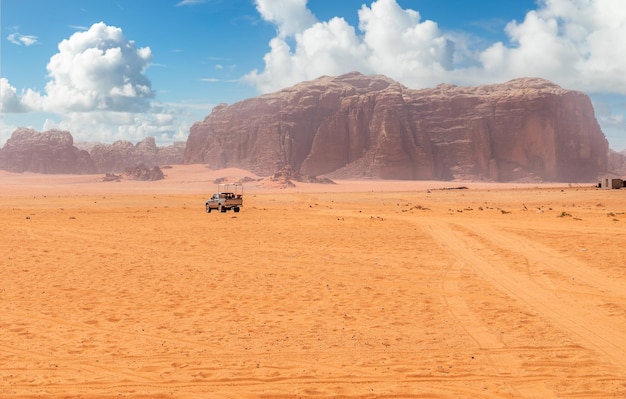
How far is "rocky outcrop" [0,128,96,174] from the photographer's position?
162 metres

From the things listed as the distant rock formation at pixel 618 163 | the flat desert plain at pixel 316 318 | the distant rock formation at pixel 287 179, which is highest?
the distant rock formation at pixel 618 163

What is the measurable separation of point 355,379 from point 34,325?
20.5 ft

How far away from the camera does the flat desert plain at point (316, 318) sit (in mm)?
6730

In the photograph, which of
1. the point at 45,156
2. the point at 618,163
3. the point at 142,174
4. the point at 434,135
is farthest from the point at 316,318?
the point at 45,156

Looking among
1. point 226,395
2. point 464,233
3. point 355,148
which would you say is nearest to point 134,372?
point 226,395

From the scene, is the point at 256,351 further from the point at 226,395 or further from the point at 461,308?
the point at 461,308

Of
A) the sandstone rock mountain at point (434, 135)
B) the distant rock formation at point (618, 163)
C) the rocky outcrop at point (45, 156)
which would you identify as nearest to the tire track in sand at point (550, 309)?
the sandstone rock mountain at point (434, 135)

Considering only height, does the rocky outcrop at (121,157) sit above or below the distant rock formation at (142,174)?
above

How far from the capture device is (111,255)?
59.0ft

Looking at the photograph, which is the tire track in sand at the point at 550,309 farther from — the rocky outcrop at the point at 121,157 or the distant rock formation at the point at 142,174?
the rocky outcrop at the point at 121,157

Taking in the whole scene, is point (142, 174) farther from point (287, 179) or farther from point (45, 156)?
point (45, 156)

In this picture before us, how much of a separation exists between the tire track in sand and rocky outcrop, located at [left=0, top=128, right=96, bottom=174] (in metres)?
167

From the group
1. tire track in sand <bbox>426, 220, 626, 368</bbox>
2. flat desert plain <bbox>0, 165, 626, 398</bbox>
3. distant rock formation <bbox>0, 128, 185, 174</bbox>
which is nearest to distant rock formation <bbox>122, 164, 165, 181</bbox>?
distant rock formation <bbox>0, 128, 185, 174</bbox>

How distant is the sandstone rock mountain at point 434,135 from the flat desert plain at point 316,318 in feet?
337
